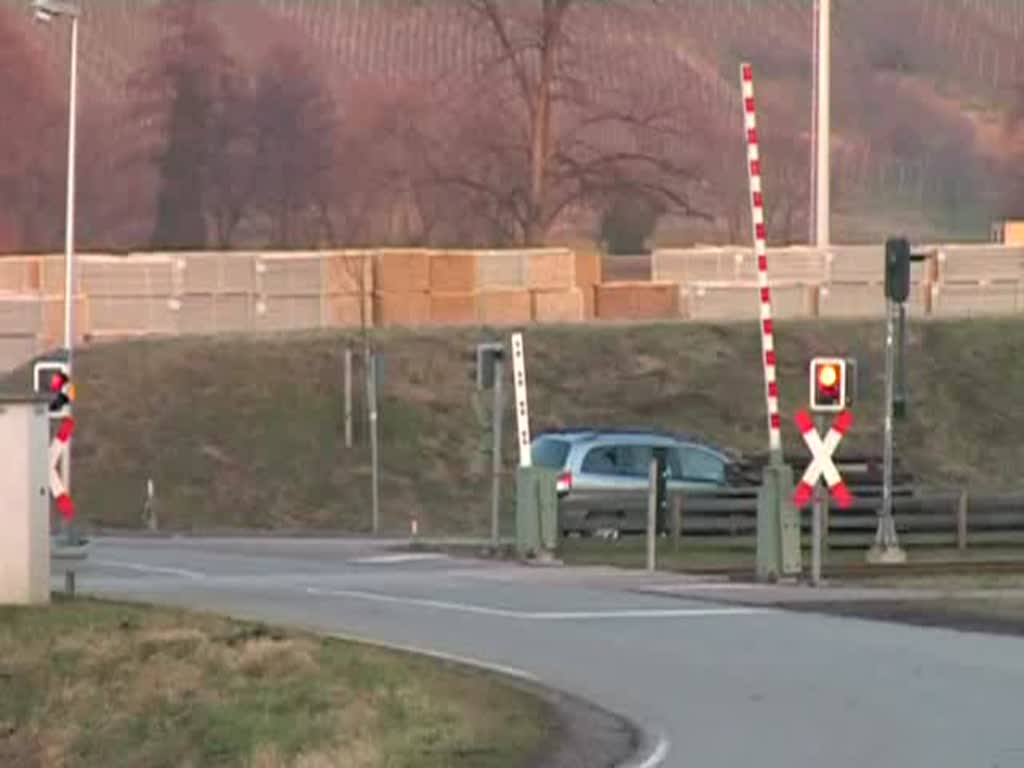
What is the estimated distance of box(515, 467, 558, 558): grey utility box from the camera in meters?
32.3

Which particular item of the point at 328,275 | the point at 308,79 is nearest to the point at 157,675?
the point at 328,275

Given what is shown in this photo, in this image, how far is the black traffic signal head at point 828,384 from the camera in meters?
27.9

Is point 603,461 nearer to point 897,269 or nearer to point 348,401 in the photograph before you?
point 897,269

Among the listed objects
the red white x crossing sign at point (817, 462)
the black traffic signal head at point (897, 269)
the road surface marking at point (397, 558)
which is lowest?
the road surface marking at point (397, 558)

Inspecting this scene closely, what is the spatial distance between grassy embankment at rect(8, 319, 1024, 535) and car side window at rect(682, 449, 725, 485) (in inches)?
346

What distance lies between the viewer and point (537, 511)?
32.6 metres

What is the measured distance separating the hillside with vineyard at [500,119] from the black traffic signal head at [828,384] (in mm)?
43196

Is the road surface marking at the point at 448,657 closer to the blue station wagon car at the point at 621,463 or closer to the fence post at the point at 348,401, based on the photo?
the blue station wagon car at the point at 621,463

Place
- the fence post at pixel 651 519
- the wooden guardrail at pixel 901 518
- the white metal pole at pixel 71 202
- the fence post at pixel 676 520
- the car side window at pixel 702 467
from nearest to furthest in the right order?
1. the fence post at pixel 651 519
2. the wooden guardrail at pixel 901 518
3. the fence post at pixel 676 520
4. the car side window at pixel 702 467
5. the white metal pole at pixel 71 202

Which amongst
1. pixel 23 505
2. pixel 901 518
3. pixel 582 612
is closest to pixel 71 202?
pixel 901 518

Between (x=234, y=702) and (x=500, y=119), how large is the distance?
71152mm

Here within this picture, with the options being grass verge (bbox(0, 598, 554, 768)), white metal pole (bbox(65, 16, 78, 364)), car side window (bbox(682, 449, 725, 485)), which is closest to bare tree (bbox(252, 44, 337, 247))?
white metal pole (bbox(65, 16, 78, 364))

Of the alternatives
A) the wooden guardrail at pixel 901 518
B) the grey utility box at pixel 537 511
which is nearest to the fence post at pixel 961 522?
the wooden guardrail at pixel 901 518

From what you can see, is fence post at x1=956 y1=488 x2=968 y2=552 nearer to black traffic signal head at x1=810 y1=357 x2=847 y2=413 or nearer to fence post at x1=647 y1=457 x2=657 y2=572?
fence post at x1=647 y1=457 x2=657 y2=572
